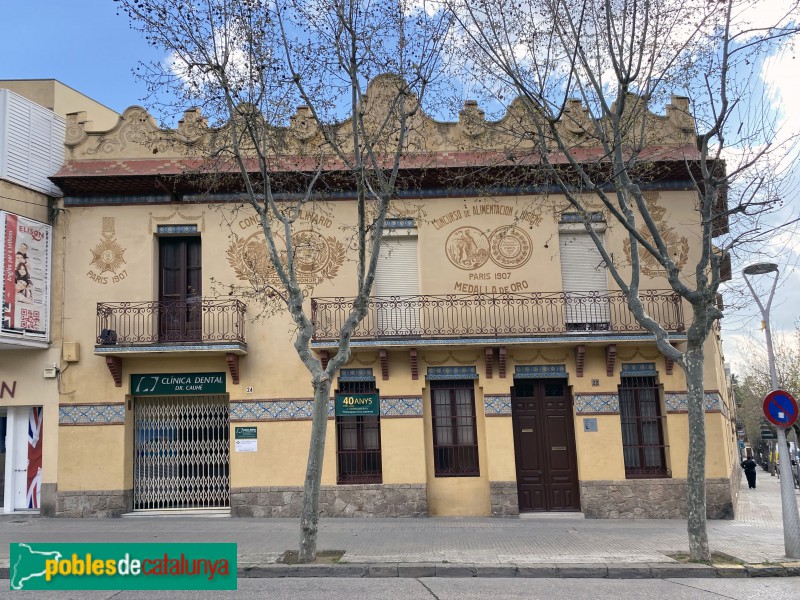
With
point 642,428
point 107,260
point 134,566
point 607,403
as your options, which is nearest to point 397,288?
point 607,403

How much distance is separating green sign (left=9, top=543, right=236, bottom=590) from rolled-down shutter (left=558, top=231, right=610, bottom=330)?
11.0m

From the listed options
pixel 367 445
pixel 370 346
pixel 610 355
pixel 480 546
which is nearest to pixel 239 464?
pixel 367 445

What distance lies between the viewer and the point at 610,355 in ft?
49.7

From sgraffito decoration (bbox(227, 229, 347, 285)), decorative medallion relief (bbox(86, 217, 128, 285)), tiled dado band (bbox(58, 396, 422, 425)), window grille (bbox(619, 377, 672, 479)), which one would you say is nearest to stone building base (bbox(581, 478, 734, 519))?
window grille (bbox(619, 377, 672, 479))

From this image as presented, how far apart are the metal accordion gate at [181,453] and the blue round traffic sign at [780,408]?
1059cm

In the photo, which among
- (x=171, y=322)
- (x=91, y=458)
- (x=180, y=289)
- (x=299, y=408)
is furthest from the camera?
(x=180, y=289)

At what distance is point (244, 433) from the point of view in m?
15.3

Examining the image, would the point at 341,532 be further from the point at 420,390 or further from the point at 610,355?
the point at 610,355

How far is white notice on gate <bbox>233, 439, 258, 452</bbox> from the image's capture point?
15.2 metres

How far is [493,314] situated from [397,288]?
2.22 metres

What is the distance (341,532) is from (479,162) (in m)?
8.28

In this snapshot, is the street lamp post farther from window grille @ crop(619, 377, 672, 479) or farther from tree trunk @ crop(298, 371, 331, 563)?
tree trunk @ crop(298, 371, 331, 563)

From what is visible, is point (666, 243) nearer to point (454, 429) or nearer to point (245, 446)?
point (454, 429)

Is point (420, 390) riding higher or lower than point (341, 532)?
higher
